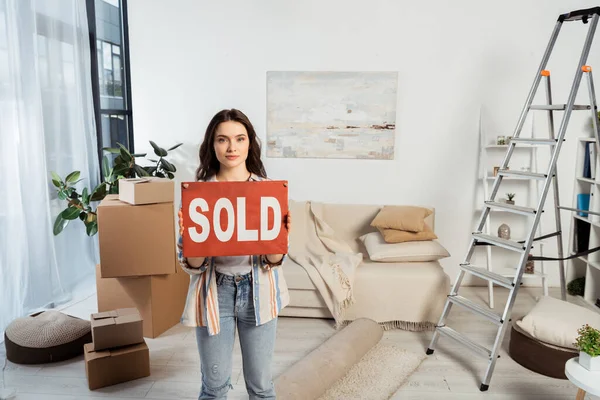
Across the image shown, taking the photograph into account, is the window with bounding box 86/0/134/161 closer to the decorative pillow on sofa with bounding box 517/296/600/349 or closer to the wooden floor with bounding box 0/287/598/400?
the wooden floor with bounding box 0/287/598/400

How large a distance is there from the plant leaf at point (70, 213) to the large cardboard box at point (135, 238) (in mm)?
593

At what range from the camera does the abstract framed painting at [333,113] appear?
405 cm

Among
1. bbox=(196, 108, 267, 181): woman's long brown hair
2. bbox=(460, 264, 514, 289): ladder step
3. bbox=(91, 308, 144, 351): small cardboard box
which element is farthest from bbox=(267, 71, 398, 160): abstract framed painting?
bbox=(196, 108, 267, 181): woman's long brown hair

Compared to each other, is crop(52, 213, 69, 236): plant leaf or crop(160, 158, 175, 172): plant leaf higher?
crop(160, 158, 175, 172): plant leaf

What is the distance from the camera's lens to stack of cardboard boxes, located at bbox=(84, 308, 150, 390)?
246cm

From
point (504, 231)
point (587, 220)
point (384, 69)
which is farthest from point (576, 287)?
point (384, 69)

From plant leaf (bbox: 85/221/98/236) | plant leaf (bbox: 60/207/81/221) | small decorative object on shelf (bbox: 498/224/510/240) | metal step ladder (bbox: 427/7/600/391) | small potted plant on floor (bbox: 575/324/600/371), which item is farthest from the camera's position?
small decorative object on shelf (bbox: 498/224/510/240)

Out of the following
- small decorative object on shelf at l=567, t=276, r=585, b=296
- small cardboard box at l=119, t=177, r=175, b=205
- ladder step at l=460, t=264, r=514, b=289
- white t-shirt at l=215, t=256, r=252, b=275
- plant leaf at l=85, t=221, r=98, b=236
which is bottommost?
small decorative object on shelf at l=567, t=276, r=585, b=296

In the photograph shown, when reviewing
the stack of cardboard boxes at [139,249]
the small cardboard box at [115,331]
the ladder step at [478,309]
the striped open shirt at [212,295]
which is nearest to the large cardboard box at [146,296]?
the stack of cardboard boxes at [139,249]

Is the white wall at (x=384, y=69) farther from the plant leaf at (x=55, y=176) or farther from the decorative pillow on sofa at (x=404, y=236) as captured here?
the plant leaf at (x=55, y=176)

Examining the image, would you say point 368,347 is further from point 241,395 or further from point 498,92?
point 498,92

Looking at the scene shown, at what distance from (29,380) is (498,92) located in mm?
3822

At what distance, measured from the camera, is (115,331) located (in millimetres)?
2531

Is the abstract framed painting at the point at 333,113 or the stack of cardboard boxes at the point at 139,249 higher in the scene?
the abstract framed painting at the point at 333,113
